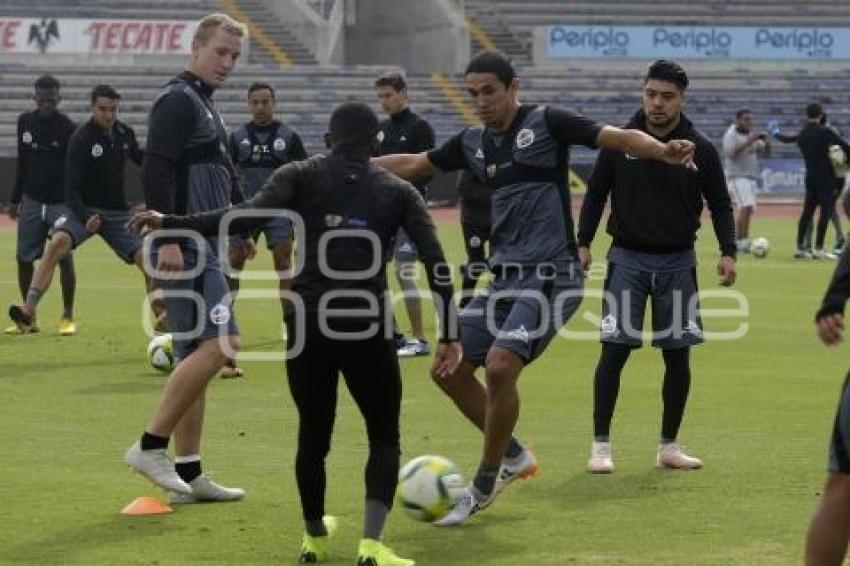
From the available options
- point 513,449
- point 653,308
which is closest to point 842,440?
point 513,449

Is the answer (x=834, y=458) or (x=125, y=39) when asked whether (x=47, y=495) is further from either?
(x=125, y=39)

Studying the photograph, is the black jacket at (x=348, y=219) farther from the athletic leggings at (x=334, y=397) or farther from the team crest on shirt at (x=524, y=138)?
the team crest on shirt at (x=524, y=138)

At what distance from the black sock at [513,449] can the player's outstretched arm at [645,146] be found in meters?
1.54

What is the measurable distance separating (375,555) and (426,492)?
1.12 meters

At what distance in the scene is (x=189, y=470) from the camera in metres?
9.20

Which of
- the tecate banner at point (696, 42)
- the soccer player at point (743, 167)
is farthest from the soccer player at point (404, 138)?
the tecate banner at point (696, 42)

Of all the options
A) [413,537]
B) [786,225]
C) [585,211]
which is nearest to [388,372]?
[413,537]

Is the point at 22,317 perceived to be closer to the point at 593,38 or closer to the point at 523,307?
the point at 523,307

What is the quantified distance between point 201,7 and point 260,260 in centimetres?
2461

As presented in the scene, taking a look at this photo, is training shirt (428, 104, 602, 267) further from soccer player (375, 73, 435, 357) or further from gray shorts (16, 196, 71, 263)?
gray shorts (16, 196, 71, 263)

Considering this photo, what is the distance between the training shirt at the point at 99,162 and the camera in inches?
642

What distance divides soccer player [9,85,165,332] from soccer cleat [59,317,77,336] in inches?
21.5

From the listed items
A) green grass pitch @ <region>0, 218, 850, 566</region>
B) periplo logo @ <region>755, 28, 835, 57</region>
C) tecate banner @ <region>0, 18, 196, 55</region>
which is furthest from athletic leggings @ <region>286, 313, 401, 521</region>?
periplo logo @ <region>755, 28, 835, 57</region>

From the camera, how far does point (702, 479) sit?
9820 mm
